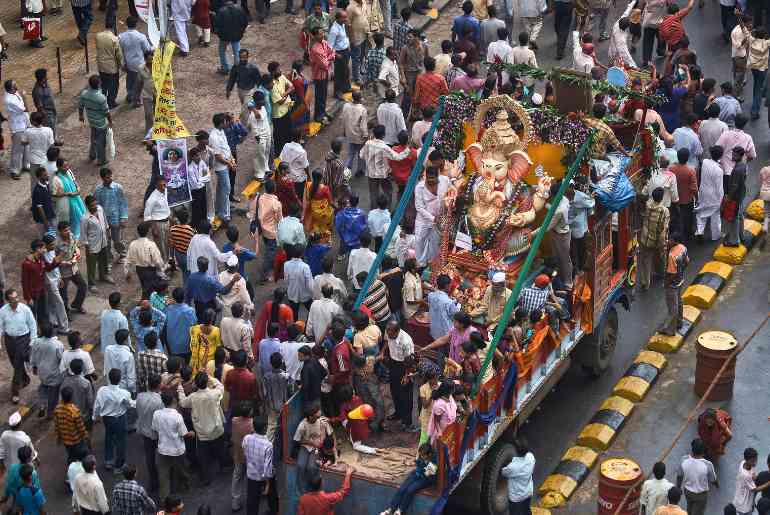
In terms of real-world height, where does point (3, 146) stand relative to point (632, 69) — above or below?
below

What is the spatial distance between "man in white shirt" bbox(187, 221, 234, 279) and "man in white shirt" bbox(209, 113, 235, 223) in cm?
248

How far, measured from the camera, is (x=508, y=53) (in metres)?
31.4

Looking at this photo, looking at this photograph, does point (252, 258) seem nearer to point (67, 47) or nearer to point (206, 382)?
point (206, 382)

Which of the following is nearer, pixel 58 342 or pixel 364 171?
pixel 58 342

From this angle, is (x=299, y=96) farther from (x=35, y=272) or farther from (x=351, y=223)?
(x=35, y=272)

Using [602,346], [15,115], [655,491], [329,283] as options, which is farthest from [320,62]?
[655,491]

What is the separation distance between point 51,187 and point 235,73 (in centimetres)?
468

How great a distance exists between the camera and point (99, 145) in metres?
30.0

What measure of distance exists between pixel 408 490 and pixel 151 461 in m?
3.93

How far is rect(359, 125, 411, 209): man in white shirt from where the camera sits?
28.4m

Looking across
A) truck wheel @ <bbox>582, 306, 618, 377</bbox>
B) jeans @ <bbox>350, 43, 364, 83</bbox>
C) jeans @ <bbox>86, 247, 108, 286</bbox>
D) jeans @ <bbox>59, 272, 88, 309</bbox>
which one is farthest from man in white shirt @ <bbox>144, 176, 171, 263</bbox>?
truck wheel @ <bbox>582, 306, 618, 377</bbox>

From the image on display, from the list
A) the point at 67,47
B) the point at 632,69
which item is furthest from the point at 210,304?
the point at 67,47

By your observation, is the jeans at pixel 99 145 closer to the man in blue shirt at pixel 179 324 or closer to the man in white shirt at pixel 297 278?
the man in white shirt at pixel 297 278

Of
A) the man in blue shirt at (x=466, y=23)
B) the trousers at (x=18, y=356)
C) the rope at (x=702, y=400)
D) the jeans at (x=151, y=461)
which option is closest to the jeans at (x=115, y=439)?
the jeans at (x=151, y=461)
